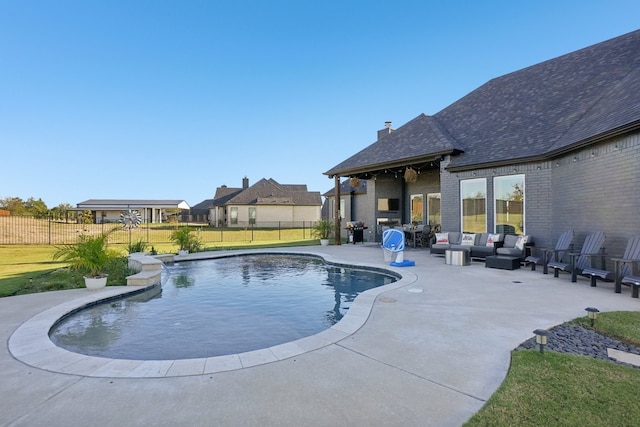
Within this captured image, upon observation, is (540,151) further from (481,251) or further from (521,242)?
(481,251)

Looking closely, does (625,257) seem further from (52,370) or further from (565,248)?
(52,370)

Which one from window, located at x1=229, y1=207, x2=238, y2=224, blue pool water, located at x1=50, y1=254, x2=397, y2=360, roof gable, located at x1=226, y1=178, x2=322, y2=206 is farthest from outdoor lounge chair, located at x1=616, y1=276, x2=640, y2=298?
window, located at x1=229, y1=207, x2=238, y2=224

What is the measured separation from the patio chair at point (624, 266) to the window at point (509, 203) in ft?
12.5

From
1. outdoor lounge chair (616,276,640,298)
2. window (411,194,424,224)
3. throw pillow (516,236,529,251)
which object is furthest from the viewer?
window (411,194,424,224)

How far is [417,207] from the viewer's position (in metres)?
17.3

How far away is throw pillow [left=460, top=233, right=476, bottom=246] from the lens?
1109 centimetres

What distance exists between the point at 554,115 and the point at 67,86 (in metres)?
21.2

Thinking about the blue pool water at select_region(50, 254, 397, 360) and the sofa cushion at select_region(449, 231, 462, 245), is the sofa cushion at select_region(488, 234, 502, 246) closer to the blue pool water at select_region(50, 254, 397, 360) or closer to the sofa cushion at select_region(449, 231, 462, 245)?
the sofa cushion at select_region(449, 231, 462, 245)

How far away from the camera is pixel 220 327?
506 cm

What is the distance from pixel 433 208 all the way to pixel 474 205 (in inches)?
173

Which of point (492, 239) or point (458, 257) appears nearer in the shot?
point (458, 257)

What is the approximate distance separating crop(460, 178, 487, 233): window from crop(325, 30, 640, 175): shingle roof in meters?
0.86

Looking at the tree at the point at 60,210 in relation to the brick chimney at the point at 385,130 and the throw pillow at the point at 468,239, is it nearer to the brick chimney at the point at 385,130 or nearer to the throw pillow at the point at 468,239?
the brick chimney at the point at 385,130

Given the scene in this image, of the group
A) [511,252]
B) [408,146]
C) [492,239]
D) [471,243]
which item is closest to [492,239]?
[492,239]
